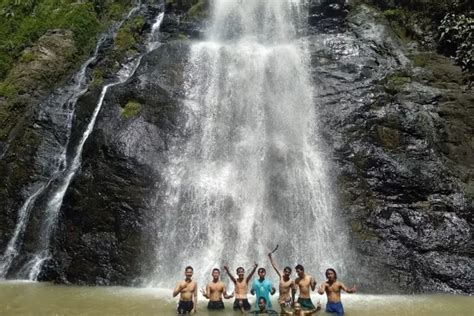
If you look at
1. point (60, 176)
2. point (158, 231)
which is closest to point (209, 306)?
point (158, 231)

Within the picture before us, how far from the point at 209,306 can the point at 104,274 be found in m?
5.19

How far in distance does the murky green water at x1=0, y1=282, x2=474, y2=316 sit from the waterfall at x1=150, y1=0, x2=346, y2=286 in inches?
78.0

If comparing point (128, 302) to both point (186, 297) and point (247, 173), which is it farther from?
point (247, 173)

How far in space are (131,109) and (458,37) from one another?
14529 mm

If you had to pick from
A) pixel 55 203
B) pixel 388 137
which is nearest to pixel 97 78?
pixel 55 203

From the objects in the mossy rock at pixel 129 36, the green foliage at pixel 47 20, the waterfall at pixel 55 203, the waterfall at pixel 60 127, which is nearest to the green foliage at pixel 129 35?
the mossy rock at pixel 129 36

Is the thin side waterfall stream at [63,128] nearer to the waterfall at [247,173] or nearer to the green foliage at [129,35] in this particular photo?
the green foliage at [129,35]

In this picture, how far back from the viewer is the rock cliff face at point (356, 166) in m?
15.8

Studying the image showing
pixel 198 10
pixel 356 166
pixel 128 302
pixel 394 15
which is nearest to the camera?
pixel 128 302

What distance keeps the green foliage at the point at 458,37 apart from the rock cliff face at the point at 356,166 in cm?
60

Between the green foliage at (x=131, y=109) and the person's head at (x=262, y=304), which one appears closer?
the person's head at (x=262, y=304)

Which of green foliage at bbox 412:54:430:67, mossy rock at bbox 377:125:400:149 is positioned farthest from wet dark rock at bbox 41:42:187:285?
green foliage at bbox 412:54:430:67

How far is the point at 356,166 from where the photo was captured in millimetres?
17875

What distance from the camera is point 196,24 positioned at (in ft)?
88.1
